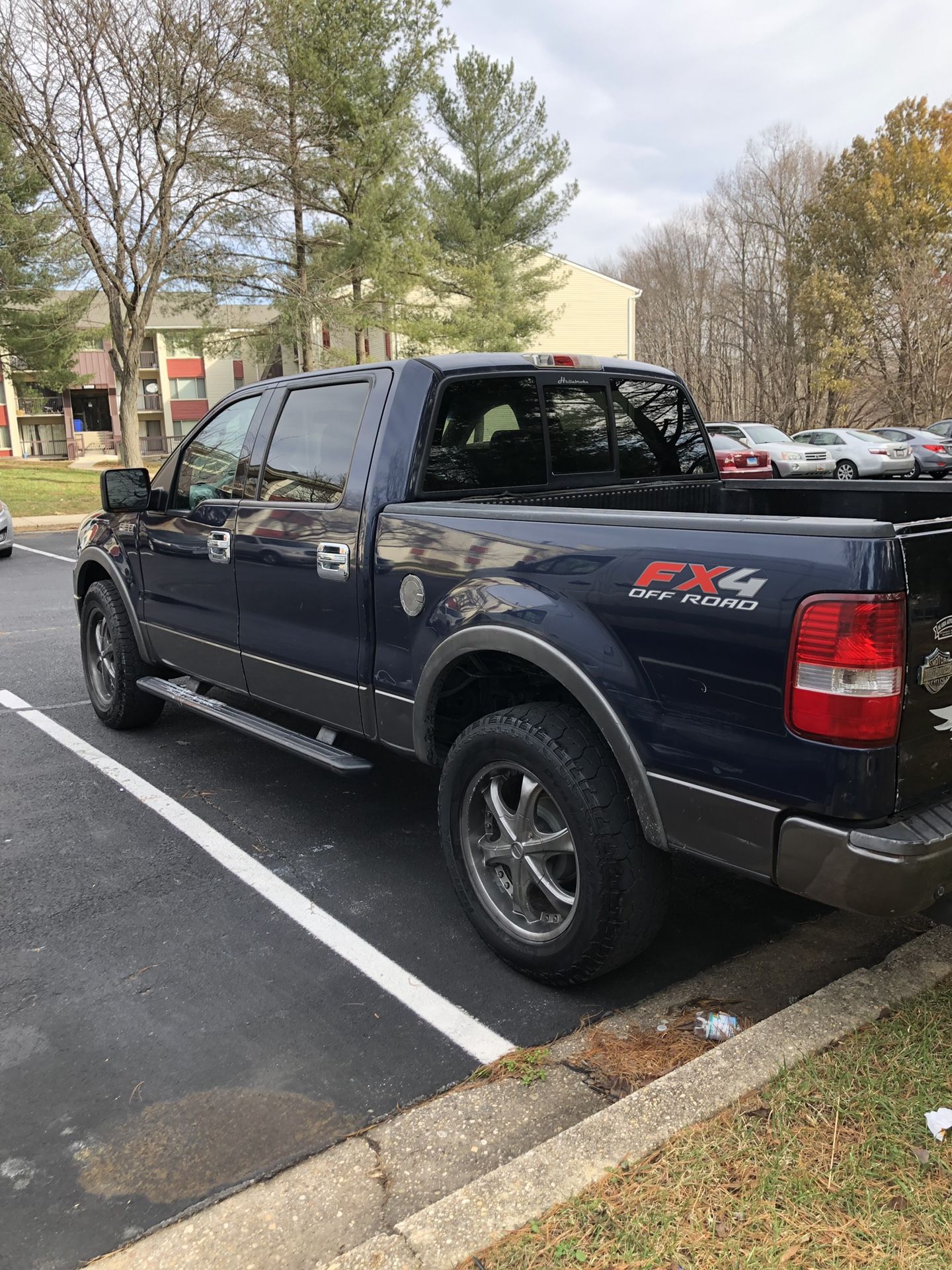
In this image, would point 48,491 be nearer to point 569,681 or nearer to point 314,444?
point 314,444

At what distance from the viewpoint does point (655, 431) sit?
440 cm

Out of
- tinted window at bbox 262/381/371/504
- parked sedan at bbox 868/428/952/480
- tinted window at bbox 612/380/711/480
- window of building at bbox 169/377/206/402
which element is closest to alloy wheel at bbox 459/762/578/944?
tinted window at bbox 262/381/371/504

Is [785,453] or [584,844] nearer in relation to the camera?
[584,844]

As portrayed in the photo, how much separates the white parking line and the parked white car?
48.0 feet

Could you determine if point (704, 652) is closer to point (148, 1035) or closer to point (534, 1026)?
point (534, 1026)

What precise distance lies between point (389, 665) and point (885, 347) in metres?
42.7

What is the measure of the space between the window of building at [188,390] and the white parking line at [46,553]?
4227cm

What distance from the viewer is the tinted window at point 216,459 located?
15.0ft

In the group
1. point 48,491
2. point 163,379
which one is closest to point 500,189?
point 48,491

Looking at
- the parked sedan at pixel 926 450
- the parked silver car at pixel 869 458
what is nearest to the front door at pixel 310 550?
the parked silver car at pixel 869 458

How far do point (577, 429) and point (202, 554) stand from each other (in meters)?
1.91

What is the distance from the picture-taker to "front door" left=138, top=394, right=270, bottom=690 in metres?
4.50

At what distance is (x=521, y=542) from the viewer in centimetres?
297

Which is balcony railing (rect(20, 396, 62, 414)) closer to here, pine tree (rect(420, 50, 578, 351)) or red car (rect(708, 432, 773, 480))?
pine tree (rect(420, 50, 578, 351))
